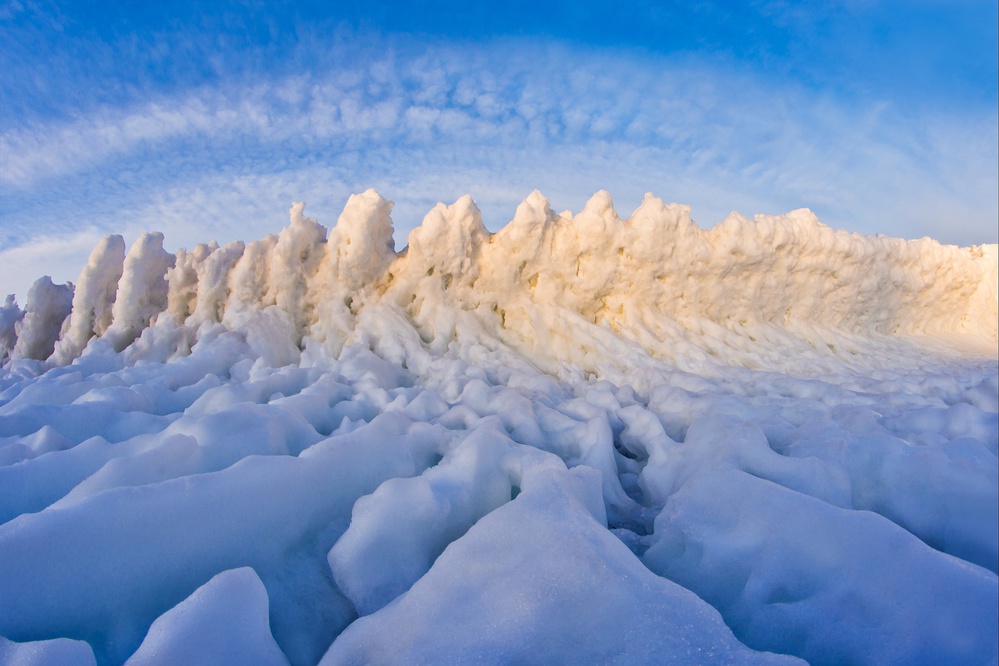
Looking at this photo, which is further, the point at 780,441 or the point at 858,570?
the point at 780,441

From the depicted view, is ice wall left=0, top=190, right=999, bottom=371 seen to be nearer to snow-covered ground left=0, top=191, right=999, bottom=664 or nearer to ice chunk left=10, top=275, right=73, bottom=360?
ice chunk left=10, top=275, right=73, bottom=360

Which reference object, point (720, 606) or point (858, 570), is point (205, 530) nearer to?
point (720, 606)

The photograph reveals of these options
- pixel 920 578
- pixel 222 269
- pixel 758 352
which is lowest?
pixel 758 352

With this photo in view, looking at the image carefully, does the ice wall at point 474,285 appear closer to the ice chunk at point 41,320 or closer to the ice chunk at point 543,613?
the ice chunk at point 41,320

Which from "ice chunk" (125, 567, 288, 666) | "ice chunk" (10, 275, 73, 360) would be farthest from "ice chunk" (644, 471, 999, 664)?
"ice chunk" (10, 275, 73, 360)

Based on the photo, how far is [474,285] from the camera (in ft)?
22.8

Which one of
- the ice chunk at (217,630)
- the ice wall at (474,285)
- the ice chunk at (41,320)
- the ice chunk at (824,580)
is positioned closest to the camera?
the ice chunk at (217,630)

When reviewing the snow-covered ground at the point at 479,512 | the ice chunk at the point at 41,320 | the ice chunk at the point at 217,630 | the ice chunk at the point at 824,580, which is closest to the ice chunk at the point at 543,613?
the snow-covered ground at the point at 479,512

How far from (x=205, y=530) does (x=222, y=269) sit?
5.48 m

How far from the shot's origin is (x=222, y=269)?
21.9ft

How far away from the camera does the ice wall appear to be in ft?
21.1

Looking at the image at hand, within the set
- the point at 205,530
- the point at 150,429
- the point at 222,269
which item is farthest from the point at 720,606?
the point at 222,269

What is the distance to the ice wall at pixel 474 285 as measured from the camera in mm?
6426

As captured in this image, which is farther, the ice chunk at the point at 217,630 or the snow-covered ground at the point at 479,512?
the snow-covered ground at the point at 479,512
